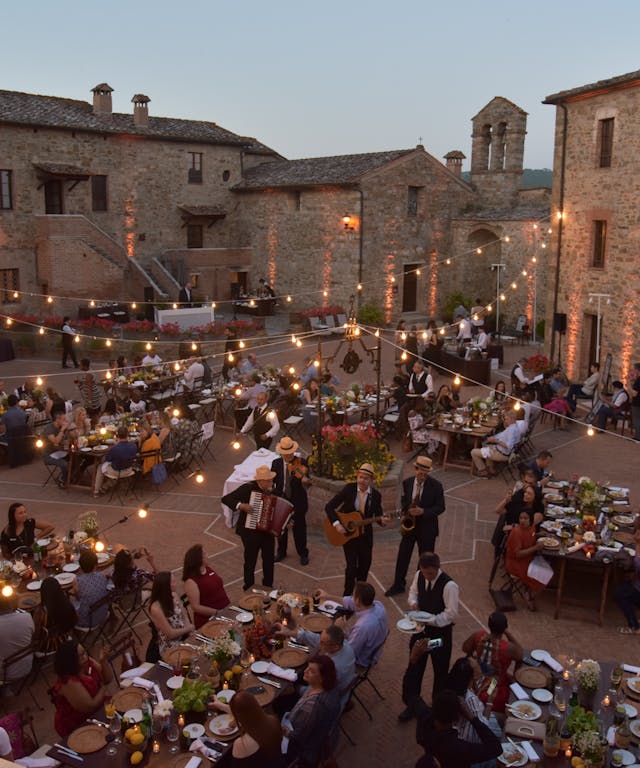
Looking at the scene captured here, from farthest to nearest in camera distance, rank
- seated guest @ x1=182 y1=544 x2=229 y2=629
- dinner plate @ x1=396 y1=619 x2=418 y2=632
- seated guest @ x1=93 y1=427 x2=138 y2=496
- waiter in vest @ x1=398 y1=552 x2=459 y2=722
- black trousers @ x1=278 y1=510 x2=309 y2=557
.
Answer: seated guest @ x1=93 y1=427 x2=138 y2=496 < black trousers @ x1=278 y1=510 x2=309 y2=557 < seated guest @ x1=182 y1=544 x2=229 y2=629 < waiter in vest @ x1=398 y1=552 x2=459 y2=722 < dinner plate @ x1=396 y1=619 x2=418 y2=632

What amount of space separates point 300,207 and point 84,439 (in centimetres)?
1983

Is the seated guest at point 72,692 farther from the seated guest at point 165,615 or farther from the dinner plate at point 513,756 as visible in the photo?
the dinner plate at point 513,756

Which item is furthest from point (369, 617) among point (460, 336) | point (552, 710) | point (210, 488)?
point (460, 336)

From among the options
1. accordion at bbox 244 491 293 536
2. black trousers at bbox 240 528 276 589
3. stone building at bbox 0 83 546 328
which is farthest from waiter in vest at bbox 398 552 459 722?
stone building at bbox 0 83 546 328

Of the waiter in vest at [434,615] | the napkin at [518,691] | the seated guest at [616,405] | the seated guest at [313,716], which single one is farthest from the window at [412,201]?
the seated guest at [313,716]

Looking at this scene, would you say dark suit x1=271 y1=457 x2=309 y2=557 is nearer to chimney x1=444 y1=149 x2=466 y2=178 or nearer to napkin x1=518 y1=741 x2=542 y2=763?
napkin x1=518 y1=741 x2=542 y2=763

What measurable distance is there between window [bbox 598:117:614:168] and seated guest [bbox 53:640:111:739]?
1722 cm

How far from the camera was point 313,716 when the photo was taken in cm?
522

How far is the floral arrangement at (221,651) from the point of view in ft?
19.5

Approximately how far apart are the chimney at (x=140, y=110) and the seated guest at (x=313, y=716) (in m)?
29.6

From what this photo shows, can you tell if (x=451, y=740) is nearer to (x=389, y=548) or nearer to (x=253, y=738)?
(x=253, y=738)

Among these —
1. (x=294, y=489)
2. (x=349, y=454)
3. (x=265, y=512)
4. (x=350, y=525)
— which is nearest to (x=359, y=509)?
(x=350, y=525)

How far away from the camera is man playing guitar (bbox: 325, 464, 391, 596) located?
27.3 ft

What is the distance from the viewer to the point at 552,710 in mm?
5539
